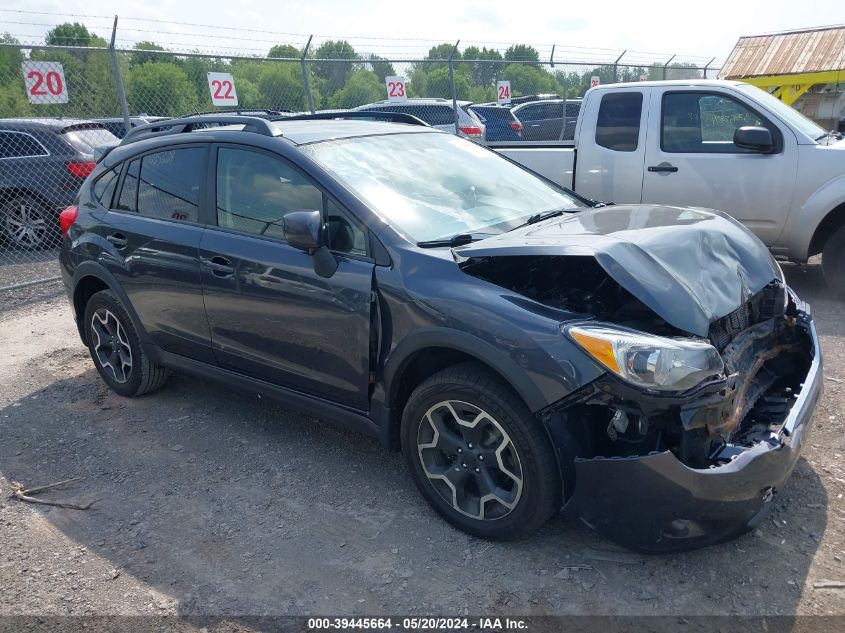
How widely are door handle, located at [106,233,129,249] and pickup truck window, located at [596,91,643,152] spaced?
449 centimetres

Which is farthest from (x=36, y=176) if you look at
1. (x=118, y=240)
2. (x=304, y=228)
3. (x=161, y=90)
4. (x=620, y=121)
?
(x=161, y=90)

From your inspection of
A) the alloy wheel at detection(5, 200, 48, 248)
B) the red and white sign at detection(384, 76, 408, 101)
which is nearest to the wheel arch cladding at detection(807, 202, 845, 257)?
the red and white sign at detection(384, 76, 408, 101)

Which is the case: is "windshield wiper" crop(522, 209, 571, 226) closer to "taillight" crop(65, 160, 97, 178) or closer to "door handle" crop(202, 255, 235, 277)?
"door handle" crop(202, 255, 235, 277)

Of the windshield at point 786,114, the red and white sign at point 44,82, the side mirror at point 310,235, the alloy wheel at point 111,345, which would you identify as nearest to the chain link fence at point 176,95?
the red and white sign at point 44,82

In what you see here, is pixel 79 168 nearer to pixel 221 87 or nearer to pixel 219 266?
pixel 221 87

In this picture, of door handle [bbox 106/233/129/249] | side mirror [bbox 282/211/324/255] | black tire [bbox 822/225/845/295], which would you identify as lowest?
black tire [bbox 822/225/845/295]

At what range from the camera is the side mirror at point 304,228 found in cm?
314

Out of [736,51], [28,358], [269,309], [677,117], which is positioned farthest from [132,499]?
[736,51]

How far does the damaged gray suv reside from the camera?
2.59 metres

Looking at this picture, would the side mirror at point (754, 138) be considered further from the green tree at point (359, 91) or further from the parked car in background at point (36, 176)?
the green tree at point (359, 91)

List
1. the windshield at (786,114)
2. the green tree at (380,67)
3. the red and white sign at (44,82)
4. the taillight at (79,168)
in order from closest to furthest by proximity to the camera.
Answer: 1. the windshield at (786,114)
2. the red and white sign at (44,82)
3. the taillight at (79,168)
4. the green tree at (380,67)

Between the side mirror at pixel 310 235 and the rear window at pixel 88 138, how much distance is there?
7632 millimetres

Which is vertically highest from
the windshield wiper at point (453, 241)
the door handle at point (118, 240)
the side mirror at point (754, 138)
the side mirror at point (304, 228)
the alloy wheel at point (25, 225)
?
the side mirror at point (754, 138)

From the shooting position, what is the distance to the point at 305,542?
318cm
